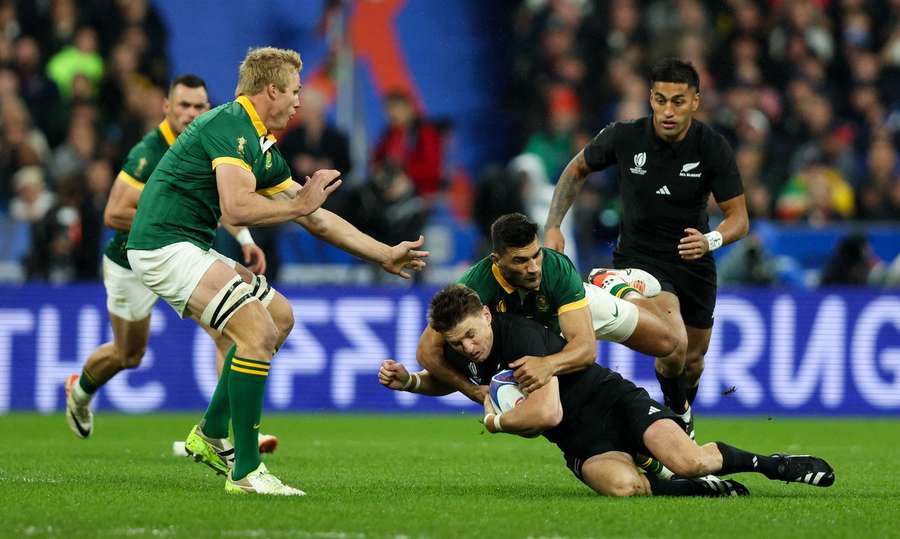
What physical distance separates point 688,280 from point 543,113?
28.1 ft

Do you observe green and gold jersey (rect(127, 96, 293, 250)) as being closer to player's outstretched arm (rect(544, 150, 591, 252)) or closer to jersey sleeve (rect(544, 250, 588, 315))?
jersey sleeve (rect(544, 250, 588, 315))

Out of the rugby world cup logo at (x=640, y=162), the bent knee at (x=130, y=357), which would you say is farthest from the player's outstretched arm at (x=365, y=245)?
the bent knee at (x=130, y=357)

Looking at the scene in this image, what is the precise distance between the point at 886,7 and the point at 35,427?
1269cm

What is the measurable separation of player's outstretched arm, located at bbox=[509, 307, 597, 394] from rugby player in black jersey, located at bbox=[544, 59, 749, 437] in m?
1.74

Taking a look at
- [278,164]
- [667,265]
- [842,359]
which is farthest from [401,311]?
[278,164]

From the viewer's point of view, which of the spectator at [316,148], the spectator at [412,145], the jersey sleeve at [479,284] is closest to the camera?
the jersey sleeve at [479,284]

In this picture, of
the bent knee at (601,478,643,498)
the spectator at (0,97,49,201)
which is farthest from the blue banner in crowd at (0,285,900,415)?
the bent knee at (601,478,643,498)

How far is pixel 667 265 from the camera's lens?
10719mm

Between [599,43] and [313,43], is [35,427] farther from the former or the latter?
[599,43]

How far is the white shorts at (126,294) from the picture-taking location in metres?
11.1

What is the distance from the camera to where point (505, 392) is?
8.33 m

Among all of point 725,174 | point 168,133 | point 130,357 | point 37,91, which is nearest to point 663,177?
point 725,174

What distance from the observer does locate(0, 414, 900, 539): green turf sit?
6895 millimetres

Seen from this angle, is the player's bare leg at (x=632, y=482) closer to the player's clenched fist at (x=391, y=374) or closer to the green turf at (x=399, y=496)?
the green turf at (x=399, y=496)
